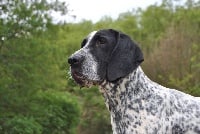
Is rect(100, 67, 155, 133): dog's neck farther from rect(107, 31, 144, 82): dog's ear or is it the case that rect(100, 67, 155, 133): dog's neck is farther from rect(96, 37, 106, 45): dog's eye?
rect(96, 37, 106, 45): dog's eye

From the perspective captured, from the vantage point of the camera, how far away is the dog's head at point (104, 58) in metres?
5.52

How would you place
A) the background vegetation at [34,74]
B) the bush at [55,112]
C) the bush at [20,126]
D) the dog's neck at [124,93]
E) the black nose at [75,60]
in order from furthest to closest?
the bush at [55,112], the background vegetation at [34,74], the bush at [20,126], the dog's neck at [124,93], the black nose at [75,60]

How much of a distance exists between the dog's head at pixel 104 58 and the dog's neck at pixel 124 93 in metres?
0.10

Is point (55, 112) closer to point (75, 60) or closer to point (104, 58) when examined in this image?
point (104, 58)

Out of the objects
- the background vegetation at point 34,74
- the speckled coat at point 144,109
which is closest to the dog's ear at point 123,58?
the speckled coat at point 144,109

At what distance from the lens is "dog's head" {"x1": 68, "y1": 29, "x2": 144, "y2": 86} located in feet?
18.1

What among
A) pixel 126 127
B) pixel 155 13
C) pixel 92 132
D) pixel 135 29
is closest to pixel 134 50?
pixel 126 127

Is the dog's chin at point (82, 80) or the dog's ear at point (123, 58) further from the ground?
the dog's ear at point (123, 58)

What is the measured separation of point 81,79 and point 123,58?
1.53 feet

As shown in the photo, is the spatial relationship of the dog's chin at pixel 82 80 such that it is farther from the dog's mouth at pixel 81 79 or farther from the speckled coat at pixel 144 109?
the speckled coat at pixel 144 109

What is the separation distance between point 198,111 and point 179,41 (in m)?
20.4

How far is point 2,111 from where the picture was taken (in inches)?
703

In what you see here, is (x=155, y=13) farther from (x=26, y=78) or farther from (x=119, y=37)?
(x=119, y=37)

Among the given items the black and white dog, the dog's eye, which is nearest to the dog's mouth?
the black and white dog
